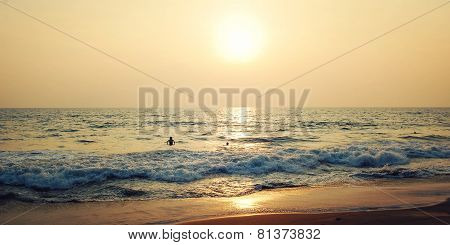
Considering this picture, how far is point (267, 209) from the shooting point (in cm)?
1126

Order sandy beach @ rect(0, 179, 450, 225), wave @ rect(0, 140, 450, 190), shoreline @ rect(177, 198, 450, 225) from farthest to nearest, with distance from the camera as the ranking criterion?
1. wave @ rect(0, 140, 450, 190)
2. sandy beach @ rect(0, 179, 450, 225)
3. shoreline @ rect(177, 198, 450, 225)

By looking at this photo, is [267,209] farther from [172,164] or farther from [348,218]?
[172,164]

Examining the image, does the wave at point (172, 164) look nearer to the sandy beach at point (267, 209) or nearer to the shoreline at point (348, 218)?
the sandy beach at point (267, 209)

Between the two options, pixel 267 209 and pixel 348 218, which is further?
pixel 267 209

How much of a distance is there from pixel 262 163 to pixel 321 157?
459 cm

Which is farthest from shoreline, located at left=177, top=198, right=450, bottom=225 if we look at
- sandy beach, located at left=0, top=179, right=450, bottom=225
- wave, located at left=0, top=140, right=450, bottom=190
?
wave, located at left=0, top=140, right=450, bottom=190

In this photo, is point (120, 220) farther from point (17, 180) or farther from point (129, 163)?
point (129, 163)

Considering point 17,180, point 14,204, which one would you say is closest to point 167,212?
point 14,204

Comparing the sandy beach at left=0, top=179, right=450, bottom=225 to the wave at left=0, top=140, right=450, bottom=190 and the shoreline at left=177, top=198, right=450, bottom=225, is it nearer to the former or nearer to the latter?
the shoreline at left=177, top=198, right=450, bottom=225

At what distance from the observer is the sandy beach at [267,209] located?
10.0 m

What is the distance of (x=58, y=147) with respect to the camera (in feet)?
92.0

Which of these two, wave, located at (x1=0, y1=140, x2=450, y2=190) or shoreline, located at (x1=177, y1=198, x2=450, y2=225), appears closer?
shoreline, located at (x1=177, y1=198, x2=450, y2=225)

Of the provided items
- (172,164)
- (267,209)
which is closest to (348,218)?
(267,209)

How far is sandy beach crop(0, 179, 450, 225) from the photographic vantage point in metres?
10.0
